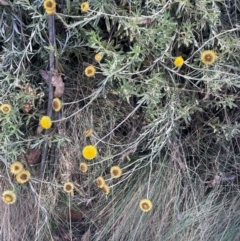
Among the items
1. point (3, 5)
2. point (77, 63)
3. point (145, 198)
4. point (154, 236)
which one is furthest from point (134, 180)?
point (3, 5)

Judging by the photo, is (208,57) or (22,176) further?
(22,176)

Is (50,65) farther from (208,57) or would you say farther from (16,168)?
(208,57)

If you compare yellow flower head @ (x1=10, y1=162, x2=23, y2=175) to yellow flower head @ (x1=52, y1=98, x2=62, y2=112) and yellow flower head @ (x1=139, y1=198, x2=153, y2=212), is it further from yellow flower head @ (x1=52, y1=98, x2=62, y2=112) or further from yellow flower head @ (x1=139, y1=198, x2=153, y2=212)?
yellow flower head @ (x1=139, y1=198, x2=153, y2=212)

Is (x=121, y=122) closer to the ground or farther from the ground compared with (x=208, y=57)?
closer to the ground

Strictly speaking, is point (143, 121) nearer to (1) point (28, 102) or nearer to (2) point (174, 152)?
(2) point (174, 152)

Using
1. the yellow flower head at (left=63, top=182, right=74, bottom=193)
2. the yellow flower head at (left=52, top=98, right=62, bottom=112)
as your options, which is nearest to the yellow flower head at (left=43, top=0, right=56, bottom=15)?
the yellow flower head at (left=52, top=98, right=62, bottom=112)

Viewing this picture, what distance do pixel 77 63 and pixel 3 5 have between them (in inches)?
12.2

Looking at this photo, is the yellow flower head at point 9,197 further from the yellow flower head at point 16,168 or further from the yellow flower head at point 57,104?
the yellow flower head at point 57,104

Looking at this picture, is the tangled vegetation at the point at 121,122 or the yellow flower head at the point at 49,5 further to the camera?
the tangled vegetation at the point at 121,122

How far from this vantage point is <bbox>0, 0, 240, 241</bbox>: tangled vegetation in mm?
1306

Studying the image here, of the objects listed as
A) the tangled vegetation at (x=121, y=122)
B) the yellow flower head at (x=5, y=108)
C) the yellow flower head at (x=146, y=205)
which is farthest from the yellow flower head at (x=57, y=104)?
the yellow flower head at (x=146, y=205)

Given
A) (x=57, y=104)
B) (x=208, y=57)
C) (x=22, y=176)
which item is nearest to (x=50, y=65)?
(x=57, y=104)

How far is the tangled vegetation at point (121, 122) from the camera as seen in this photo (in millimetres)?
1306

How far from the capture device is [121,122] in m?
1.35
